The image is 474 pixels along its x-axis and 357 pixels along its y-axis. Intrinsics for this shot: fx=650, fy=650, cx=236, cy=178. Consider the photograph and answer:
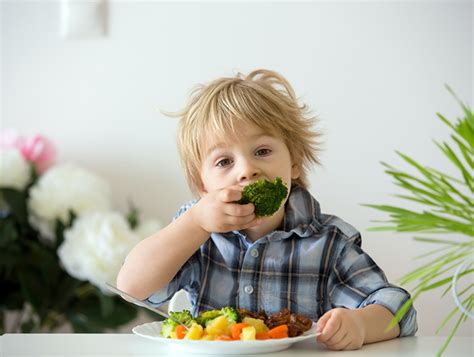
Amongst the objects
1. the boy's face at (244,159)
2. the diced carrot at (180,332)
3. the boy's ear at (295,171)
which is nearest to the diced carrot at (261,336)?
the diced carrot at (180,332)

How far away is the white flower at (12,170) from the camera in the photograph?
87.1 inches

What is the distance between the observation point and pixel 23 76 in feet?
8.46

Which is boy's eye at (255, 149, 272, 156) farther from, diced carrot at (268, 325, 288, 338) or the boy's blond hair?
diced carrot at (268, 325, 288, 338)

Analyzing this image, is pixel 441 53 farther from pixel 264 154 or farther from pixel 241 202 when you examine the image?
pixel 241 202

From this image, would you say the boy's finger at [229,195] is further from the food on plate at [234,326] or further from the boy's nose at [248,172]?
the food on plate at [234,326]

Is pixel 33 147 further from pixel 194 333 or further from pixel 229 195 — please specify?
pixel 194 333

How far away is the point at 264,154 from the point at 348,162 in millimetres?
1272

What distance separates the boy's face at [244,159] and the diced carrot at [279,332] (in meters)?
0.40

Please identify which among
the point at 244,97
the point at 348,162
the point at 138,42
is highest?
the point at 138,42

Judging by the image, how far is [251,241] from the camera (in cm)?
139

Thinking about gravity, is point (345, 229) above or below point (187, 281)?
above

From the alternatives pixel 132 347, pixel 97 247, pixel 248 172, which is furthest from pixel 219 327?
pixel 97 247

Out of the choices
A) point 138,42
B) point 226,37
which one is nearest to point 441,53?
point 226,37

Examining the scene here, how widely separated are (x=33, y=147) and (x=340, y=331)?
167cm
